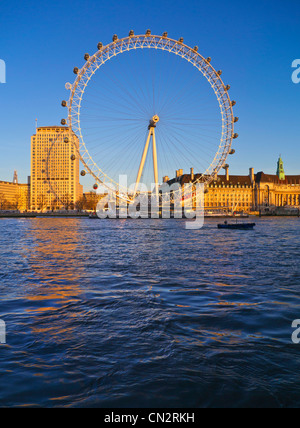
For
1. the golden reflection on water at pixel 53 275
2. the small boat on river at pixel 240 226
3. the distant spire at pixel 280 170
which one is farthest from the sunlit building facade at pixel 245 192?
the golden reflection on water at pixel 53 275

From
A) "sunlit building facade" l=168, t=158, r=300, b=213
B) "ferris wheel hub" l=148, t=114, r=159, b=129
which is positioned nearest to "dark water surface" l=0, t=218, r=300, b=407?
"ferris wheel hub" l=148, t=114, r=159, b=129

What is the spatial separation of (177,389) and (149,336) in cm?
225

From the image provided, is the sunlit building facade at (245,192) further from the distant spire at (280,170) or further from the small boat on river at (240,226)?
the small boat on river at (240,226)

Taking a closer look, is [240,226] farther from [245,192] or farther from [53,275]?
[245,192]

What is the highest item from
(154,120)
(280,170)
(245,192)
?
Result: (280,170)

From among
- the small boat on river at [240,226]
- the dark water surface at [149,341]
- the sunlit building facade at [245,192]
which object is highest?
the sunlit building facade at [245,192]

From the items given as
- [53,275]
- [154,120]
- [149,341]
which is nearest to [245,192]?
[154,120]

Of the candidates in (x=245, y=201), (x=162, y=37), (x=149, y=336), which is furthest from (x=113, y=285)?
(x=245, y=201)

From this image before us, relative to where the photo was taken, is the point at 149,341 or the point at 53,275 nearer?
the point at 149,341

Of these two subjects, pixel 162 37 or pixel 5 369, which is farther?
pixel 162 37

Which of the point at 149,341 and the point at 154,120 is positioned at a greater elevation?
the point at 154,120

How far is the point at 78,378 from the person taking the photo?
5.73 meters

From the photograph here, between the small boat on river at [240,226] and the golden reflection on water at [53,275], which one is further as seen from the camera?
the small boat on river at [240,226]
